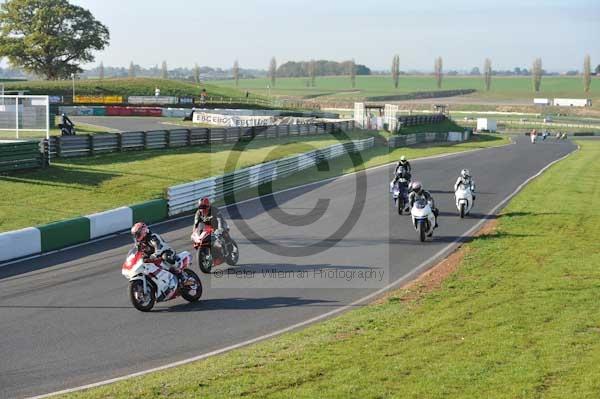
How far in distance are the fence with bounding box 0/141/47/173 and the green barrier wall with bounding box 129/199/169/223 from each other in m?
7.44

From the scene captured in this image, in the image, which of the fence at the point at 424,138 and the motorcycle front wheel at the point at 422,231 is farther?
the fence at the point at 424,138

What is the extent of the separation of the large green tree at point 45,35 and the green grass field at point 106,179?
60882mm

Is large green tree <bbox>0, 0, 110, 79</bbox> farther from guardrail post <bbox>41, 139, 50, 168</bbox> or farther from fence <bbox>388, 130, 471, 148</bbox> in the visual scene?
guardrail post <bbox>41, 139, 50, 168</bbox>

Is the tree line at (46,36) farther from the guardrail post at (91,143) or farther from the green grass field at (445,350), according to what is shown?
the green grass field at (445,350)

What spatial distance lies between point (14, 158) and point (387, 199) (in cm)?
1392

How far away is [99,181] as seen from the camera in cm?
2916

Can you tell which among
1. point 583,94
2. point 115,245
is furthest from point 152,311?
point 583,94

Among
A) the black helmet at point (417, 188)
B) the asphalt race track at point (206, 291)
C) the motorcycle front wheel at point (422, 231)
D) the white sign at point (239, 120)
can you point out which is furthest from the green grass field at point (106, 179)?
the white sign at point (239, 120)

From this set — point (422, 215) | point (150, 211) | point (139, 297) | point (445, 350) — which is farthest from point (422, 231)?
point (445, 350)

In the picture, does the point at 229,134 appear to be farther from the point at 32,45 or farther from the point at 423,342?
the point at 32,45

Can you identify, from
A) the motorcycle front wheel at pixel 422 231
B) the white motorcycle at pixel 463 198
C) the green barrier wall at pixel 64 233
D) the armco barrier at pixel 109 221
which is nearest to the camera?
the green barrier wall at pixel 64 233

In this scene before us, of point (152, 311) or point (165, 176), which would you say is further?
point (165, 176)

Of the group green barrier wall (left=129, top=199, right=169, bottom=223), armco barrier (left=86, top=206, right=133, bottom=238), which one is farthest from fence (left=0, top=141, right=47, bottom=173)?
armco barrier (left=86, top=206, right=133, bottom=238)

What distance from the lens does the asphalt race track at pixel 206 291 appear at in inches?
445
